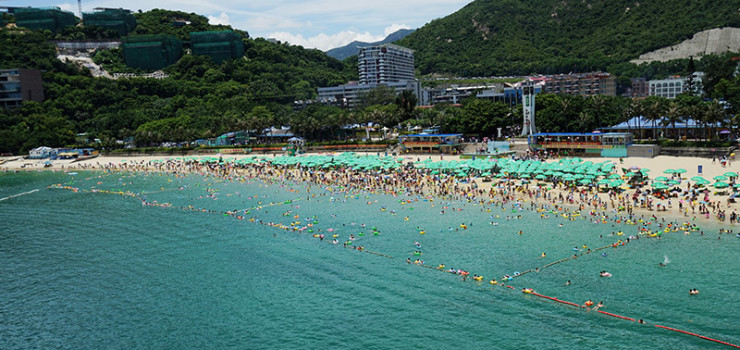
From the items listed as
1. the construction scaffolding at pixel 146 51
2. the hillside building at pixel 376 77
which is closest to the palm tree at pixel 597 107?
the hillside building at pixel 376 77

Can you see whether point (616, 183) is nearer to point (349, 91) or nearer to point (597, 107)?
point (597, 107)

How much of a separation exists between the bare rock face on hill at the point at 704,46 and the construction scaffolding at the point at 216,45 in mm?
137519

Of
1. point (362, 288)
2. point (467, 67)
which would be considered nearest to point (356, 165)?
point (362, 288)

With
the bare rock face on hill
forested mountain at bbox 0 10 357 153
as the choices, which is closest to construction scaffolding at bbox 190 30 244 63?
forested mountain at bbox 0 10 357 153

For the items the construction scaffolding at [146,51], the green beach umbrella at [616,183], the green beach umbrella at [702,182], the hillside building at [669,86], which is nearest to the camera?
the green beach umbrella at [702,182]

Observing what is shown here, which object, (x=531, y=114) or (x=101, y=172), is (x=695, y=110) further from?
(x=101, y=172)

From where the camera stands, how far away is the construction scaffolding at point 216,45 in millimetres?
182875

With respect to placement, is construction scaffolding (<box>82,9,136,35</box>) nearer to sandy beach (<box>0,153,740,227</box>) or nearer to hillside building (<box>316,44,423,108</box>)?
hillside building (<box>316,44,423,108</box>)

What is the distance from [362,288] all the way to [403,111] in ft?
275

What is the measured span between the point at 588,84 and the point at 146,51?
13572cm

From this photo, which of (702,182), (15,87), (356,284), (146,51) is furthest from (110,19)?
(702,182)

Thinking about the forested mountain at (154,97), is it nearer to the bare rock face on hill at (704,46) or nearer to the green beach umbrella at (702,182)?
the green beach umbrella at (702,182)

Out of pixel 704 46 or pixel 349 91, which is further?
pixel 704 46

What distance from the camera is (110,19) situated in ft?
628
